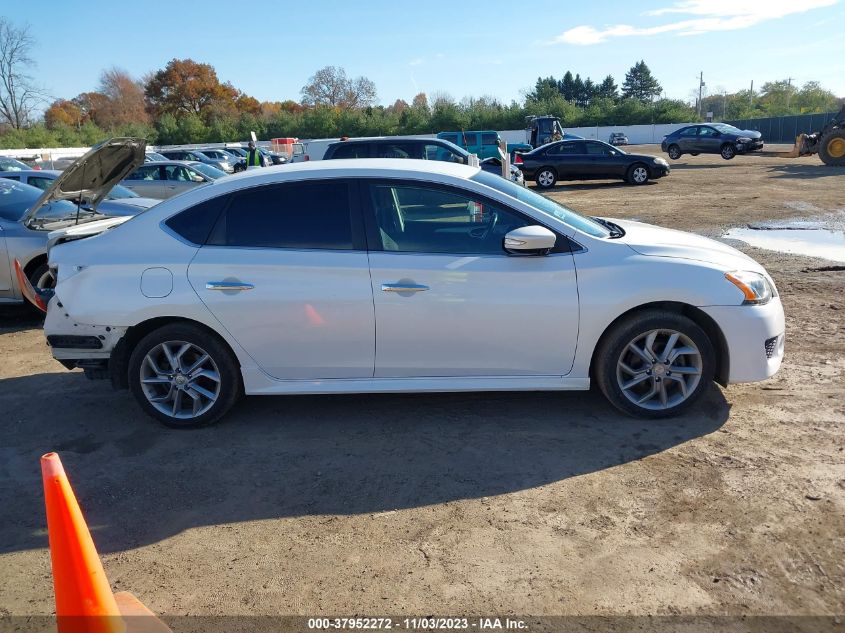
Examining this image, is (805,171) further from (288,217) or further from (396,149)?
(288,217)

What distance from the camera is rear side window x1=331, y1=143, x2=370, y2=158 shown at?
559 inches

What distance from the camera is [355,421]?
478 cm

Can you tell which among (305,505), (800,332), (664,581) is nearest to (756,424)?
(664,581)

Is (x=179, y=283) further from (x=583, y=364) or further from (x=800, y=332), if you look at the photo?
(x=800, y=332)

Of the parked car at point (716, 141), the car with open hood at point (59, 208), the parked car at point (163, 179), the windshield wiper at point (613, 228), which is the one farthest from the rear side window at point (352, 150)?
Result: the parked car at point (716, 141)

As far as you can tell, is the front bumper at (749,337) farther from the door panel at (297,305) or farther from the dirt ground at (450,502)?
the door panel at (297,305)

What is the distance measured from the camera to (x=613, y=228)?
16.7 feet

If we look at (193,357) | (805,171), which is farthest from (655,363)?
(805,171)

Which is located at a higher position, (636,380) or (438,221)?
(438,221)

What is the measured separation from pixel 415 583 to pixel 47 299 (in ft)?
12.3

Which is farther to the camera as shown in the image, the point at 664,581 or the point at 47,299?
the point at 47,299

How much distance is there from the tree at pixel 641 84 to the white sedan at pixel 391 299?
389ft

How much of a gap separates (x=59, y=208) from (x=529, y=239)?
223 inches

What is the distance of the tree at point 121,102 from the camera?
293 feet
